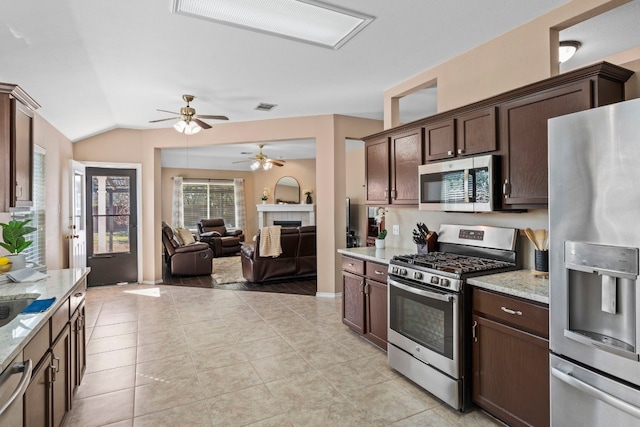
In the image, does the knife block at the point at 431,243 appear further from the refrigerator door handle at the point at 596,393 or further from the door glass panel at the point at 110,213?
the door glass panel at the point at 110,213

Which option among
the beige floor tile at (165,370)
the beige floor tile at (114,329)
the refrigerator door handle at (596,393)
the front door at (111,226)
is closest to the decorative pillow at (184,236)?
the front door at (111,226)

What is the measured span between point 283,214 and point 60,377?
26.5 ft

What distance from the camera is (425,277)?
2533 millimetres

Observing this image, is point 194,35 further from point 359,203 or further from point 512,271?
point 359,203

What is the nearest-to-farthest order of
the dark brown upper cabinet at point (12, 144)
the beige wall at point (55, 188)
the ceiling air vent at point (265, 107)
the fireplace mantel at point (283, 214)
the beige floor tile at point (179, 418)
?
the dark brown upper cabinet at point (12, 144) → the beige floor tile at point (179, 418) → the beige wall at point (55, 188) → the ceiling air vent at point (265, 107) → the fireplace mantel at point (283, 214)

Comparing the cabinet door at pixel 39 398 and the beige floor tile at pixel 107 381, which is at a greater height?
the cabinet door at pixel 39 398

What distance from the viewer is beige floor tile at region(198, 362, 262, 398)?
2676 millimetres

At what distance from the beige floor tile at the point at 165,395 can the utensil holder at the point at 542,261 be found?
2453 mm

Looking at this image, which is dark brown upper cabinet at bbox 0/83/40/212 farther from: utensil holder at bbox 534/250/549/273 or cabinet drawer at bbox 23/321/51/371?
utensil holder at bbox 534/250/549/273

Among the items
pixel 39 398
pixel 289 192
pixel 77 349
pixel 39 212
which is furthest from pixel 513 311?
pixel 289 192

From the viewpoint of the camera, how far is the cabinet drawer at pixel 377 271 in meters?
3.19

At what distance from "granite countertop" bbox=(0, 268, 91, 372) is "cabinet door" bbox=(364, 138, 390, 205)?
2689 millimetres

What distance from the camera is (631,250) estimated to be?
145cm

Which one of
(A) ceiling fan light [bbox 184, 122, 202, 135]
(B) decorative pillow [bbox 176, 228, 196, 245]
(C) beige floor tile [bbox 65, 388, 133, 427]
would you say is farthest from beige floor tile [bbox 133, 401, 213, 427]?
(B) decorative pillow [bbox 176, 228, 196, 245]
